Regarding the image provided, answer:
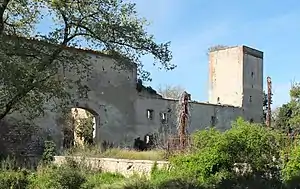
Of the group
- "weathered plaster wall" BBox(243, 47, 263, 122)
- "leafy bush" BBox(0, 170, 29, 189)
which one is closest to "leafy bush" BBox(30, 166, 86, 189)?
"leafy bush" BBox(0, 170, 29, 189)

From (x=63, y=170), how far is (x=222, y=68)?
30.1m

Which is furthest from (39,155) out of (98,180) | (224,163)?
(224,163)

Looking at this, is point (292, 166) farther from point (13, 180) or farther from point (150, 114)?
point (150, 114)

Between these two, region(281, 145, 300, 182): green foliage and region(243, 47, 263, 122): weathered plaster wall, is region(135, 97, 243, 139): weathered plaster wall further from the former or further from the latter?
region(281, 145, 300, 182): green foliage

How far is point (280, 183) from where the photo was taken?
41.1 feet

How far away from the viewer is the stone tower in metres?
40.9

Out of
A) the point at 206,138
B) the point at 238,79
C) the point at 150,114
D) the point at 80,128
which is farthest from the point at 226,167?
the point at 238,79

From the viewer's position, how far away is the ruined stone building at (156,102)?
2957cm

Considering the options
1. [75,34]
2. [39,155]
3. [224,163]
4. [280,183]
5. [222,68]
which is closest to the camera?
[75,34]

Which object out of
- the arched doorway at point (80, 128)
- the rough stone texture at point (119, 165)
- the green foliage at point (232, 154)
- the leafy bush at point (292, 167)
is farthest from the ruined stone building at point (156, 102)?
the leafy bush at point (292, 167)

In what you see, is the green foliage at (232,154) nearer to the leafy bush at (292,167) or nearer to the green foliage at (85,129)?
the leafy bush at (292,167)

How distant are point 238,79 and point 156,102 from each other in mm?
10342

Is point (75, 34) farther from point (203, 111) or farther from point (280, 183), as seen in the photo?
point (203, 111)

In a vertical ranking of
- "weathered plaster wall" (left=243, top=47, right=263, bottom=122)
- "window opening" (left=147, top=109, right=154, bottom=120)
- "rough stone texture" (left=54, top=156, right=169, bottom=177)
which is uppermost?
"weathered plaster wall" (left=243, top=47, right=263, bottom=122)
